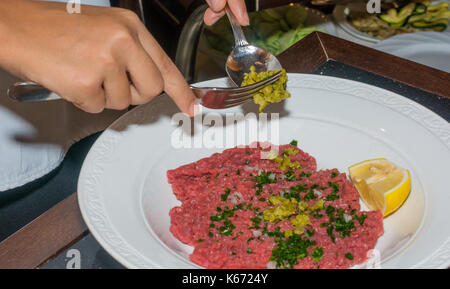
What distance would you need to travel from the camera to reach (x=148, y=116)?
1548mm

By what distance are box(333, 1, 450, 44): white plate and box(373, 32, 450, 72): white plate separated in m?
0.45

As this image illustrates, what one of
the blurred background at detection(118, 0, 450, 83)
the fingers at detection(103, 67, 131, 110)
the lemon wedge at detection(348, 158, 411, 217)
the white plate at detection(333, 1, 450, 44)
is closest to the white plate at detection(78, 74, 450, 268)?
the lemon wedge at detection(348, 158, 411, 217)

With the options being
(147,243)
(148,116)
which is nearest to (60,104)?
(148,116)

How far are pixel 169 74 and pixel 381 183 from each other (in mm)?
626

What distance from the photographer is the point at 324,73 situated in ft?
5.78

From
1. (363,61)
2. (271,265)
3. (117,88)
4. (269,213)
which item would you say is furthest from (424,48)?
(117,88)

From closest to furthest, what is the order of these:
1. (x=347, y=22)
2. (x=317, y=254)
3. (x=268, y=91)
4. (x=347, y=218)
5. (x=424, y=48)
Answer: (x=317, y=254)
(x=347, y=218)
(x=268, y=91)
(x=424, y=48)
(x=347, y=22)

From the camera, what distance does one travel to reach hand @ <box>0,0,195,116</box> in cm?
107

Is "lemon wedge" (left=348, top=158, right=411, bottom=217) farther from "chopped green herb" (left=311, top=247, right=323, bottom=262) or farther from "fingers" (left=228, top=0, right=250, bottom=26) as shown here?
"fingers" (left=228, top=0, right=250, bottom=26)

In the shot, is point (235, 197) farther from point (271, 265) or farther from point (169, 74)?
point (169, 74)

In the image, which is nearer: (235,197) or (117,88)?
(117,88)

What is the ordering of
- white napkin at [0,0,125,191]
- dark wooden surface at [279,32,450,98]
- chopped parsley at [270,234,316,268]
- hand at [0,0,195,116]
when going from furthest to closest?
dark wooden surface at [279,32,450,98] → white napkin at [0,0,125,191] → chopped parsley at [270,234,316,268] → hand at [0,0,195,116]

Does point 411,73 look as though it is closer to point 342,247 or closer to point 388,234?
point 388,234

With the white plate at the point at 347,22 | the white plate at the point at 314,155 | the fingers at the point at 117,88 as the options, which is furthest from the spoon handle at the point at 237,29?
the white plate at the point at 347,22
